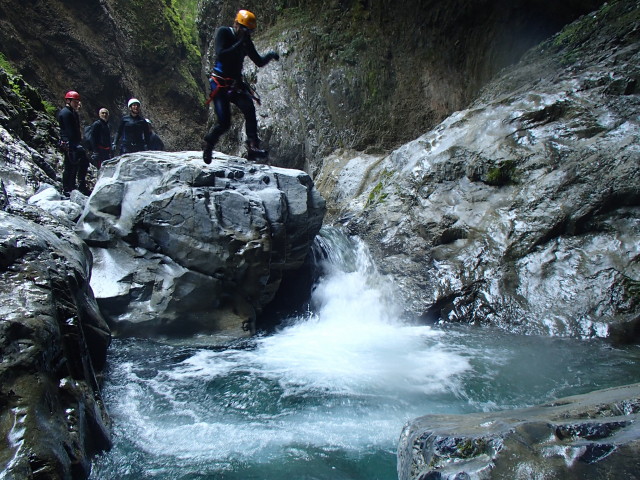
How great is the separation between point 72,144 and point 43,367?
7.58 metres

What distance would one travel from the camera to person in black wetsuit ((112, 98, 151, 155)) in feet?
31.1

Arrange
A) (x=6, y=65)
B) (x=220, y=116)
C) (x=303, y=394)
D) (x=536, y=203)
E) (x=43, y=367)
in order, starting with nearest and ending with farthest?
(x=43, y=367)
(x=303, y=394)
(x=220, y=116)
(x=536, y=203)
(x=6, y=65)

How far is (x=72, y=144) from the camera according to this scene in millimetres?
9188

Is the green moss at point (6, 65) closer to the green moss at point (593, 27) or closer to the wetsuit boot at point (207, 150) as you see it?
the wetsuit boot at point (207, 150)

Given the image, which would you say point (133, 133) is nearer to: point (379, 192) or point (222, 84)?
point (222, 84)

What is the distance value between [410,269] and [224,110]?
15.3 feet

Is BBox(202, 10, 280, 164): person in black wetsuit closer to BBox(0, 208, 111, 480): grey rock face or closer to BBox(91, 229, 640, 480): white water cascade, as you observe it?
BBox(0, 208, 111, 480): grey rock face

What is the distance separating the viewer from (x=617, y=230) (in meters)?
6.61

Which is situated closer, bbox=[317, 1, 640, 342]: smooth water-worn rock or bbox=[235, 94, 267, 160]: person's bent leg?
bbox=[235, 94, 267, 160]: person's bent leg

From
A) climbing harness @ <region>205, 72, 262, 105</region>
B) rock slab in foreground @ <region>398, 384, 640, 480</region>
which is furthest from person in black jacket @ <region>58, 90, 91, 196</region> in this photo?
rock slab in foreground @ <region>398, 384, 640, 480</region>

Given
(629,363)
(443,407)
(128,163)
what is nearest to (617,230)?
(629,363)

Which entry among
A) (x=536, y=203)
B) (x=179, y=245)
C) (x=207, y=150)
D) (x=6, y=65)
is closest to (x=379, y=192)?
(x=536, y=203)

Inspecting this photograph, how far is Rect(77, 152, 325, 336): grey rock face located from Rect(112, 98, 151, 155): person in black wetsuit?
2.34 metres

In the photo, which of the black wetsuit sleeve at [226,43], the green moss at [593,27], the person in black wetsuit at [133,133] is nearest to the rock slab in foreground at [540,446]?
the black wetsuit sleeve at [226,43]
